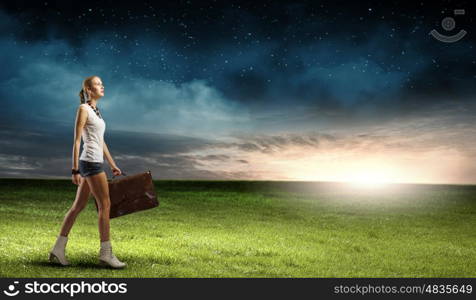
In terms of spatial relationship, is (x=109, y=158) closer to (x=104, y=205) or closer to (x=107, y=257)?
(x=104, y=205)

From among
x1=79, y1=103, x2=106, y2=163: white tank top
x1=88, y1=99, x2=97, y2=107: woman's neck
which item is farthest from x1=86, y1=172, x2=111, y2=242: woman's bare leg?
x1=88, y1=99, x2=97, y2=107: woman's neck

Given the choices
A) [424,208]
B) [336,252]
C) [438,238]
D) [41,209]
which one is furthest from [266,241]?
[424,208]

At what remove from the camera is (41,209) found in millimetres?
22641

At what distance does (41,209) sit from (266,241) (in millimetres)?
11735

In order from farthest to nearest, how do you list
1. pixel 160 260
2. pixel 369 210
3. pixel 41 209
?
pixel 369 210
pixel 41 209
pixel 160 260

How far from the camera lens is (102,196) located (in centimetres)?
895

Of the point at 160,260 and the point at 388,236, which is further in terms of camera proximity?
the point at 388,236

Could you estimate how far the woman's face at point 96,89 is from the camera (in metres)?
8.83

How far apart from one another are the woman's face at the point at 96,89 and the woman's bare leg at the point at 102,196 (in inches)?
46.5

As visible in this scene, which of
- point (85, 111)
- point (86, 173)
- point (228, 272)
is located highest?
point (85, 111)

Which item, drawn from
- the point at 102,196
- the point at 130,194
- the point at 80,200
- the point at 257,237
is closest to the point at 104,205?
the point at 102,196

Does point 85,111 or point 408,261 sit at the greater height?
point 85,111

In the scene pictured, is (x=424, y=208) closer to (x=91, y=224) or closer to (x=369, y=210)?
(x=369, y=210)

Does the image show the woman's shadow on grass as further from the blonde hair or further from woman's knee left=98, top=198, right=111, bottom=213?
the blonde hair
